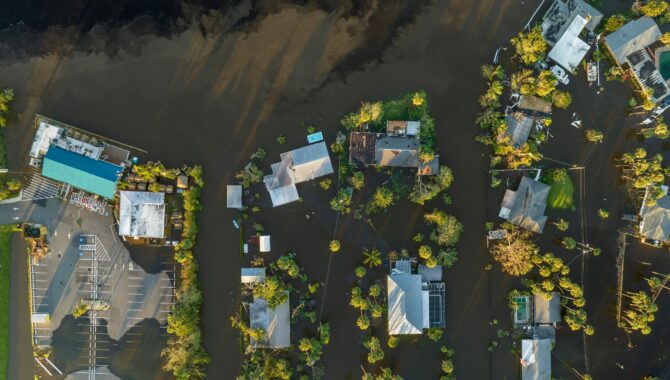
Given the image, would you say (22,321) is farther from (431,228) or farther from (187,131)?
(431,228)

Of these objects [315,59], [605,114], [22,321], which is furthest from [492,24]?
[22,321]

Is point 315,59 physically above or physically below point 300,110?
above

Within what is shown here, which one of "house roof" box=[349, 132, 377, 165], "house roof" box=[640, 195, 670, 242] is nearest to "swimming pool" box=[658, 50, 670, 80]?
"house roof" box=[640, 195, 670, 242]

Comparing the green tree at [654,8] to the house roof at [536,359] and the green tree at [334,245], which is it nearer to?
the house roof at [536,359]

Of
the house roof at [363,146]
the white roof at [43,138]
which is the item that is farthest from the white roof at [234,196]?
the white roof at [43,138]

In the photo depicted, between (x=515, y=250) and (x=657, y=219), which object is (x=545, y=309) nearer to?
(x=515, y=250)

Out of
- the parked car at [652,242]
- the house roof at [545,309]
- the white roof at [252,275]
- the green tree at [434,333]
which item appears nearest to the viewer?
the green tree at [434,333]
